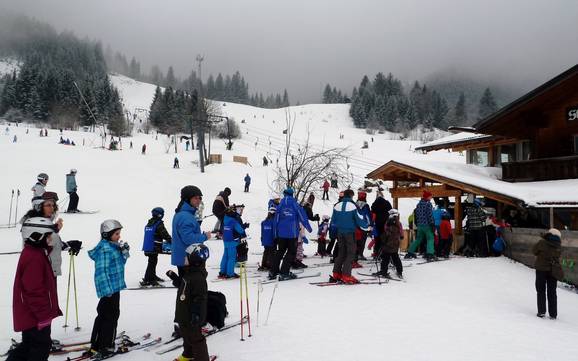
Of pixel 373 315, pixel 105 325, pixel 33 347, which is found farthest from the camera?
pixel 373 315

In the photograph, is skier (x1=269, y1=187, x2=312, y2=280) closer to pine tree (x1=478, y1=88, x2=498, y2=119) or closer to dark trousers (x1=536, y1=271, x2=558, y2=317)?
dark trousers (x1=536, y1=271, x2=558, y2=317)

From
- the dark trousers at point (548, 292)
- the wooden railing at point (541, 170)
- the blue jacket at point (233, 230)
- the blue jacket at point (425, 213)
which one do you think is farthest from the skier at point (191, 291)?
the wooden railing at point (541, 170)

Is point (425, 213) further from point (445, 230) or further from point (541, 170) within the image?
point (541, 170)

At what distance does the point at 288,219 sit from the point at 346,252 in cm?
149

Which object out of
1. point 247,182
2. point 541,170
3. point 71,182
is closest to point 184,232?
point 541,170

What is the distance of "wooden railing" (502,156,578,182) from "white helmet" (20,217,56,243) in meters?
14.9

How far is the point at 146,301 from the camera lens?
7.41 meters

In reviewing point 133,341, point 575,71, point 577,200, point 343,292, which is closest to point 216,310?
point 133,341

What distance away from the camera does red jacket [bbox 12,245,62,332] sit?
152 inches

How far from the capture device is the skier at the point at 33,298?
3.87 meters

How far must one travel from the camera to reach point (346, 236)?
28.5ft

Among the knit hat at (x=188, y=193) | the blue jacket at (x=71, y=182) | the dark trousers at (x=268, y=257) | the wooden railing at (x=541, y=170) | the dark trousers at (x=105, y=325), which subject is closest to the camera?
the dark trousers at (x=105, y=325)

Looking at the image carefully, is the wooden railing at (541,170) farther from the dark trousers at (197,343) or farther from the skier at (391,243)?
the dark trousers at (197,343)

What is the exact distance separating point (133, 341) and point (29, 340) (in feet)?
5.11
